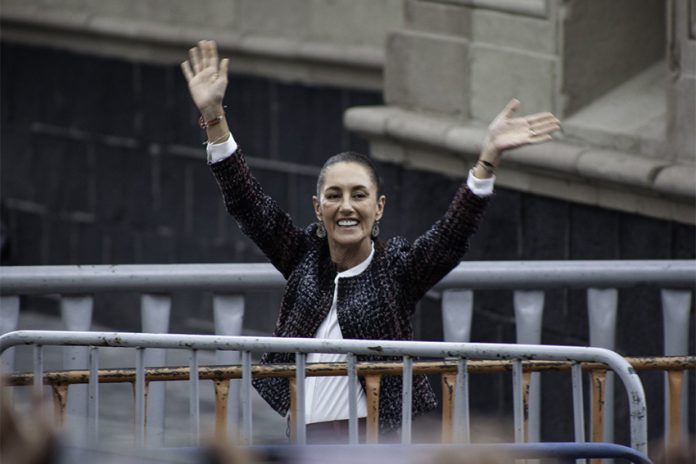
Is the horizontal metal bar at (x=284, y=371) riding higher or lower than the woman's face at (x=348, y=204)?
lower

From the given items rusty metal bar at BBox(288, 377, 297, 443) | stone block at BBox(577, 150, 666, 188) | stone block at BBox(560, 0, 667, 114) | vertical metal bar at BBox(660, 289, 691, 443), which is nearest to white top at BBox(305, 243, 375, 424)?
rusty metal bar at BBox(288, 377, 297, 443)

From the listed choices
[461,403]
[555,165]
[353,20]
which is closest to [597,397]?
[461,403]

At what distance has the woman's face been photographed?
5109 millimetres

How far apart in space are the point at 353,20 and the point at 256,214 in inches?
184

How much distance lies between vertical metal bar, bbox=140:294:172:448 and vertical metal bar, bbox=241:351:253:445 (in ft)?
3.30

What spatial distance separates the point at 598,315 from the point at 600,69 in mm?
1999

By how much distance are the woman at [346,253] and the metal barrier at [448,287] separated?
91 cm

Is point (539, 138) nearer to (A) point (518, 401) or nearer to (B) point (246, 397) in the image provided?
(A) point (518, 401)

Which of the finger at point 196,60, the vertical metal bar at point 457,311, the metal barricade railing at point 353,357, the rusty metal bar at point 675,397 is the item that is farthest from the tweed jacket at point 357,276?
the vertical metal bar at point 457,311

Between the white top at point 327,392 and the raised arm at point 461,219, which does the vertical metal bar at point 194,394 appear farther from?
→ the raised arm at point 461,219

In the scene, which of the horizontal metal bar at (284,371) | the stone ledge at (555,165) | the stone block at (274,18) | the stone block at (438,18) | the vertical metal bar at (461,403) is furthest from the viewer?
the stone block at (274,18)

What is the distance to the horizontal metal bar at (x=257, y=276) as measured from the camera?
605 cm

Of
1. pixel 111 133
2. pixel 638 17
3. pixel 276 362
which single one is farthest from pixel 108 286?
pixel 111 133

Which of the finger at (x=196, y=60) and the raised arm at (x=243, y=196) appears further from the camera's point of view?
the finger at (x=196, y=60)
